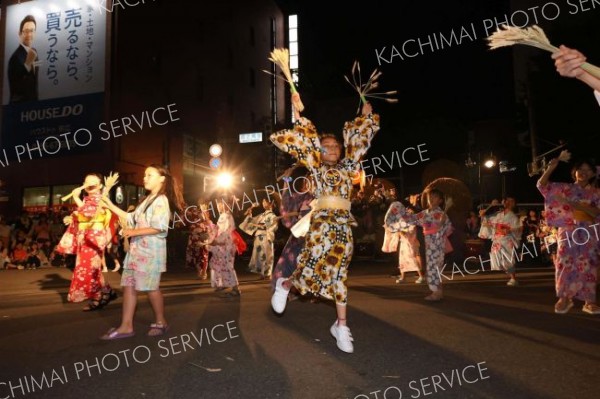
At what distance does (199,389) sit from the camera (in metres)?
3.19

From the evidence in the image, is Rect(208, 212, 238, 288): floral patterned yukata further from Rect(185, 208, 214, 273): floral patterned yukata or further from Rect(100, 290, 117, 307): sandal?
Rect(185, 208, 214, 273): floral patterned yukata

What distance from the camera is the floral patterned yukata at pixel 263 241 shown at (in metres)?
10.9

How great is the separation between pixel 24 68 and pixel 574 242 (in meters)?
19.7

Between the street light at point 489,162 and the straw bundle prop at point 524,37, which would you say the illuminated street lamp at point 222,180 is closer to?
the straw bundle prop at point 524,37

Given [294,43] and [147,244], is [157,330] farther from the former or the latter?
[294,43]

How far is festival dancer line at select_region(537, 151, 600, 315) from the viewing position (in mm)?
5941

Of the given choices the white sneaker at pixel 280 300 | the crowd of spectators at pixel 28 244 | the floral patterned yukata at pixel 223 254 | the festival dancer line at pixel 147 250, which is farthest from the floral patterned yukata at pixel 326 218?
the crowd of spectators at pixel 28 244

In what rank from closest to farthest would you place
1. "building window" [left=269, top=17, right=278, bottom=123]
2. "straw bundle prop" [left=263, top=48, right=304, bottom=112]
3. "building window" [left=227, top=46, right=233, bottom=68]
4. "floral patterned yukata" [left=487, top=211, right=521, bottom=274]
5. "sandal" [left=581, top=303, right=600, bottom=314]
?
"straw bundle prop" [left=263, top=48, right=304, bottom=112]
"sandal" [left=581, top=303, right=600, bottom=314]
"floral patterned yukata" [left=487, top=211, right=521, bottom=274]
"building window" [left=227, top=46, right=233, bottom=68]
"building window" [left=269, top=17, right=278, bottom=123]

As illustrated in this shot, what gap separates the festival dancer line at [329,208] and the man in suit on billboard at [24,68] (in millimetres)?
17528

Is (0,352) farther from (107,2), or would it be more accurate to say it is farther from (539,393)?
(107,2)

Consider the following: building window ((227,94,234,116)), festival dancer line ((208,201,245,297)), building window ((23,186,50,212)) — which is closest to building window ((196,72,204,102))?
building window ((227,94,234,116))

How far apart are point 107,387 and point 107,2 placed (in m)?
17.9

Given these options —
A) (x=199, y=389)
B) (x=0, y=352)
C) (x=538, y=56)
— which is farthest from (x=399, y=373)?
(x=538, y=56)

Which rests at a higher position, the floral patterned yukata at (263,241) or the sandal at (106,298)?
the floral patterned yukata at (263,241)
